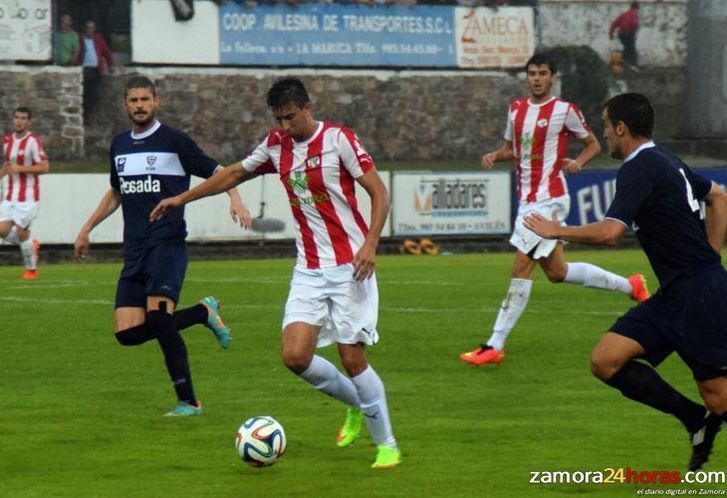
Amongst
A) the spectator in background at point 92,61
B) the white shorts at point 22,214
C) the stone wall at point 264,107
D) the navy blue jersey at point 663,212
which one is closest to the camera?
the navy blue jersey at point 663,212

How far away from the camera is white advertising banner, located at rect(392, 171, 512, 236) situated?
27547 mm

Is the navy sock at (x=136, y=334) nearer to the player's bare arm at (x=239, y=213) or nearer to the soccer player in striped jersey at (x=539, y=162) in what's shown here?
the player's bare arm at (x=239, y=213)

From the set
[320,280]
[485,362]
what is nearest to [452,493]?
[320,280]

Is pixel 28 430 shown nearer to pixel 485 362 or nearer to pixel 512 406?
pixel 512 406

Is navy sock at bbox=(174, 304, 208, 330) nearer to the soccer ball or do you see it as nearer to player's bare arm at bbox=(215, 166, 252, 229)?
player's bare arm at bbox=(215, 166, 252, 229)

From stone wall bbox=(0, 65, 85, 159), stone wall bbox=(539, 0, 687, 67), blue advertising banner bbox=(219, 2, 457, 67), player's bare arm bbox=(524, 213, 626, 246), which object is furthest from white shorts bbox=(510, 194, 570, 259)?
stone wall bbox=(539, 0, 687, 67)

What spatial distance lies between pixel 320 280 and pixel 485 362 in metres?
4.36

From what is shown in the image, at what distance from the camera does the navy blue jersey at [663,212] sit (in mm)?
7754

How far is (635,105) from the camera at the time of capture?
7.91 meters

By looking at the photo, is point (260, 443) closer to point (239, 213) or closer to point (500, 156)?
point (239, 213)

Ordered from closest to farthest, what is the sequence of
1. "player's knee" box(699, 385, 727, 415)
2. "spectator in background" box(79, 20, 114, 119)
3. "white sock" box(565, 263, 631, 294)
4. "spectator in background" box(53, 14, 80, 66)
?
"player's knee" box(699, 385, 727, 415) → "white sock" box(565, 263, 631, 294) → "spectator in background" box(53, 14, 80, 66) → "spectator in background" box(79, 20, 114, 119)

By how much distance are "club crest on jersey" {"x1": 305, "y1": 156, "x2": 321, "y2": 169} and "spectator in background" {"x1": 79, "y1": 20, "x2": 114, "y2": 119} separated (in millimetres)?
25967

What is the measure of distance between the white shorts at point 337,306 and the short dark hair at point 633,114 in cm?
160

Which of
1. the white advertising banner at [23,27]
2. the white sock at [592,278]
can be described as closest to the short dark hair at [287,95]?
the white sock at [592,278]
